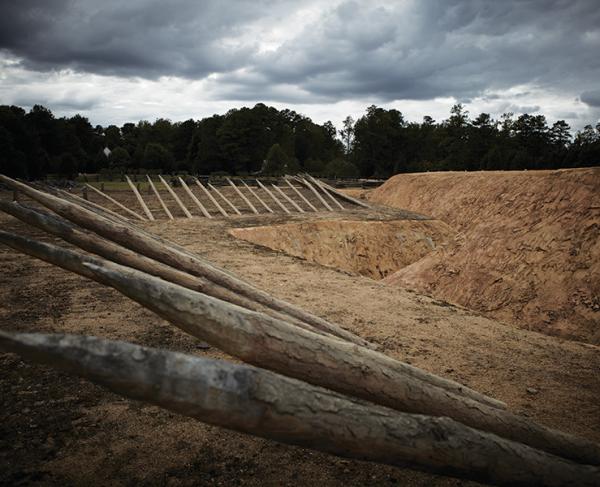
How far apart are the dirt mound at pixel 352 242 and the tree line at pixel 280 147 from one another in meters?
27.3

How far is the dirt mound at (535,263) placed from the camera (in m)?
6.75

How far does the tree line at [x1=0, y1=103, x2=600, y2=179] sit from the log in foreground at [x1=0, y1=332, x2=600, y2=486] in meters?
37.6

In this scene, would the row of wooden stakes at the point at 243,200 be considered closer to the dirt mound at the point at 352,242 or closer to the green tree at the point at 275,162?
the dirt mound at the point at 352,242

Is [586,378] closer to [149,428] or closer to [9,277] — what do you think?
[149,428]

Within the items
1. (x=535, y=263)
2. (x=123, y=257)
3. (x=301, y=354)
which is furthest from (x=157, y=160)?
(x=301, y=354)

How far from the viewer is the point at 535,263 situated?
7879 mm

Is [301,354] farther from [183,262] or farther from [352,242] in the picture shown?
[352,242]

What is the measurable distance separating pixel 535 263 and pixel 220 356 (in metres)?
7.11

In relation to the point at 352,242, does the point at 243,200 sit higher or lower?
higher

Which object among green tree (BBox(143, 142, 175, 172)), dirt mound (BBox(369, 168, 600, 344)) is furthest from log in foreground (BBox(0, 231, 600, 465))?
green tree (BBox(143, 142, 175, 172))

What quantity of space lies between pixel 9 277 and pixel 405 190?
58.2ft

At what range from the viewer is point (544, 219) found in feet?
29.1

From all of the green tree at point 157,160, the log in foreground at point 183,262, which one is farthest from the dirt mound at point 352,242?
the green tree at point 157,160

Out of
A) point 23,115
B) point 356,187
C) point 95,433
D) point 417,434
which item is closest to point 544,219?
point 417,434
